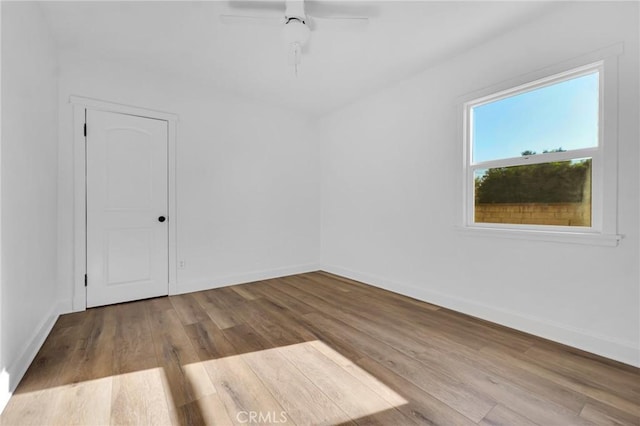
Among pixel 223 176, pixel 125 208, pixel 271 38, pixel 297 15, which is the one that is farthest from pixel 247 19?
pixel 125 208

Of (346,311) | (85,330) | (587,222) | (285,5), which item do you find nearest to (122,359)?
(85,330)

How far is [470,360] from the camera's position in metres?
1.90

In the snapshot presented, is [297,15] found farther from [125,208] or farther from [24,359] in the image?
[24,359]

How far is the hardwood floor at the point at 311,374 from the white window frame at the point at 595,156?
0.83 meters

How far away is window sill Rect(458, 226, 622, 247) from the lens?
1954 mm

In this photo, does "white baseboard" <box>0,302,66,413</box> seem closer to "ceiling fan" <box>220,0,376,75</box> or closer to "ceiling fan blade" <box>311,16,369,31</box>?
"ceiling fan" <box>220,0,376,75</box>

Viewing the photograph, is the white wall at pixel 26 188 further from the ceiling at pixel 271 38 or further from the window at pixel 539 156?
the window at pixel 539 156

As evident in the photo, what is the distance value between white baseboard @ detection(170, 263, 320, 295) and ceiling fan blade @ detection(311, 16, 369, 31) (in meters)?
3.02

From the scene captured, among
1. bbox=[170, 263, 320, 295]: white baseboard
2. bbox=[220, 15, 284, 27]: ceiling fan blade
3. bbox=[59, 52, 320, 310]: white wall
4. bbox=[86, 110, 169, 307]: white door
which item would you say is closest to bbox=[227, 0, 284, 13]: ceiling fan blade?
bbox=[220, 15, 284, 27]: ceiling fan blade

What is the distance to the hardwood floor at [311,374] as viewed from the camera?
1.42 m

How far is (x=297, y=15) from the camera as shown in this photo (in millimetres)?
2129

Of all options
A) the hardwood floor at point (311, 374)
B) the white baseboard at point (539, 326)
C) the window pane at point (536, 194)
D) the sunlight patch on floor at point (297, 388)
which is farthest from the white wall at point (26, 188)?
the window pane at point (536, 194)

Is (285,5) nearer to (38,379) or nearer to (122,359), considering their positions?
(122,359)

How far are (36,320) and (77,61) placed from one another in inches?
96.3
